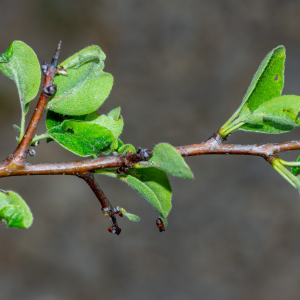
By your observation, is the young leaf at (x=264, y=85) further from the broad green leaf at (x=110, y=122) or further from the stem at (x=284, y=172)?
the broad green leaf at (x=110, y=122)

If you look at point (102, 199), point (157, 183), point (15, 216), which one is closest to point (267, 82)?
point (157, 183)

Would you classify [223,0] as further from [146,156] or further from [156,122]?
[146,156]

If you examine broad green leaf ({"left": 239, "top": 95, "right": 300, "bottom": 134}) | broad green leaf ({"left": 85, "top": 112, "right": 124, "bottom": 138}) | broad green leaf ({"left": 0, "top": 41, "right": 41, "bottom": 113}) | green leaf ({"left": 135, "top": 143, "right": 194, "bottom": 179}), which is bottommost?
green leaf ({"left": 135, "top": 143, "right": 194, "bottom": 179})

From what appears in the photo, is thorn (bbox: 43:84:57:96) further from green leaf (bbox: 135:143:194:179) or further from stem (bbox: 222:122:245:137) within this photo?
stem (bbox: 222:122:245:137)

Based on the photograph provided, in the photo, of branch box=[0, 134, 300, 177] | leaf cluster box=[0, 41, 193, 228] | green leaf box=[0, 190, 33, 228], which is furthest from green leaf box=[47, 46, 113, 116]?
green leaf box=[0, 190, 33, 228]

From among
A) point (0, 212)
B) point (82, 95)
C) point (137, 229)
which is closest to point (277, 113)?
point (82, 95)

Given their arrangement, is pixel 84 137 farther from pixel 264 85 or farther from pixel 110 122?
pixel 264 85
